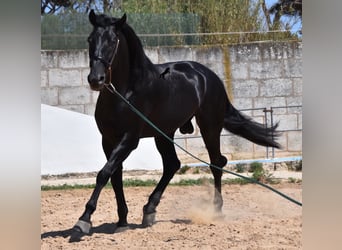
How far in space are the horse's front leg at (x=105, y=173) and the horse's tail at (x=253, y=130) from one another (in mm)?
855

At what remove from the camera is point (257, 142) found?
6207mm

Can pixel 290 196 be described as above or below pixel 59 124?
below

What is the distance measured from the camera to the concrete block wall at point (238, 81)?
19.7ft

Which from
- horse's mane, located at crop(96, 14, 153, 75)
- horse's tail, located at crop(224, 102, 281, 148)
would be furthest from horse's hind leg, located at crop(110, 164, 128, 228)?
horse's tail, located at crop(224, 102, 281, 148)

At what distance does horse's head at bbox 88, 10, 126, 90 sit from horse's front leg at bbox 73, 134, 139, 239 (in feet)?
1.44

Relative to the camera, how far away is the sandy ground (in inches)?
231

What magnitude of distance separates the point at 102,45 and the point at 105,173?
0.89 m

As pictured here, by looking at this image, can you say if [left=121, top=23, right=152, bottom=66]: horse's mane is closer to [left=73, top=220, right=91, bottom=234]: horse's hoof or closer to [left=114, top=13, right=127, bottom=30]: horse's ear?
[left=114, top=13, right=127, bottom=30]: horse's ear

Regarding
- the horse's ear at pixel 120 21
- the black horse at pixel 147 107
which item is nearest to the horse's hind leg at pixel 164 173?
the black horse at pixel 147 107

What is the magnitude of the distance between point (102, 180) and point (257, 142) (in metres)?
1.26

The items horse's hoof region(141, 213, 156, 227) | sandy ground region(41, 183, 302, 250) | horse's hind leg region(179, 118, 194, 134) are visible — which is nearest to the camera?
sandy ground region(41, 183, 302, 250)

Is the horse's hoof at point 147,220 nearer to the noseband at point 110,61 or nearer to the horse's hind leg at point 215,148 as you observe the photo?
the horse's hind leg at point 215,148
